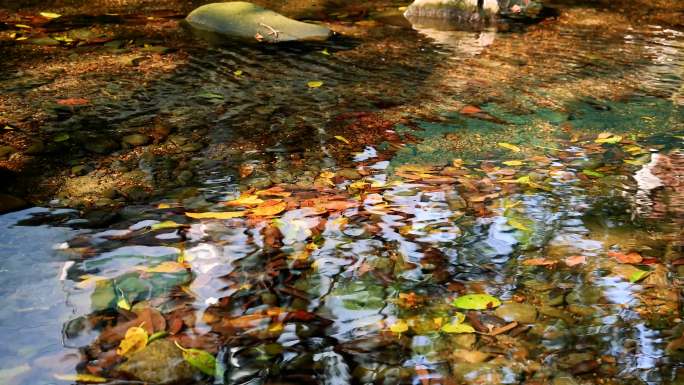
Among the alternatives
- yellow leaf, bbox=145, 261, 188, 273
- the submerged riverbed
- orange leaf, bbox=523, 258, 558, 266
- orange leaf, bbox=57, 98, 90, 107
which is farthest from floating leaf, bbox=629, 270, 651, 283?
orange leaf, bbox=57, 98, 90, 107

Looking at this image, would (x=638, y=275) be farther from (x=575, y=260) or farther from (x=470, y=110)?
(x=470, y=110)

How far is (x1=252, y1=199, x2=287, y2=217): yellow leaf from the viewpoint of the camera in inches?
121

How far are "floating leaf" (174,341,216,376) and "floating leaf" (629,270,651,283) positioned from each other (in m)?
1.71

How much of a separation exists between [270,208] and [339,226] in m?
0.37

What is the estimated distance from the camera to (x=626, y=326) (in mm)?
2324

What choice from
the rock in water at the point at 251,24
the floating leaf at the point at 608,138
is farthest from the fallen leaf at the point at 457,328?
the rock in water at the point at 251,24

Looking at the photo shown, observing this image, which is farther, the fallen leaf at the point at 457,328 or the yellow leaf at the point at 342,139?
the yellow leaf at the point at 342,139

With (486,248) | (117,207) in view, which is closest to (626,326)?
(486,248)

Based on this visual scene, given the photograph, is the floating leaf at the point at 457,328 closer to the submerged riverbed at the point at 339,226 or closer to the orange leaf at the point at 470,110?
the submerged riverbed at the point at 339,226

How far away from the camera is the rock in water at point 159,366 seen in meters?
2.01

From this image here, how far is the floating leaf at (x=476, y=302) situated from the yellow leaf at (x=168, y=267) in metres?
1.11

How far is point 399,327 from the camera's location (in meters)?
2.31

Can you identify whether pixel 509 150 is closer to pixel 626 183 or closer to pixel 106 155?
pixel 626 183

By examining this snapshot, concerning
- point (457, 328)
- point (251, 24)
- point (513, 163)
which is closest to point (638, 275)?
point (457, 328)
